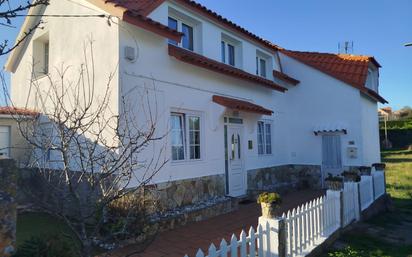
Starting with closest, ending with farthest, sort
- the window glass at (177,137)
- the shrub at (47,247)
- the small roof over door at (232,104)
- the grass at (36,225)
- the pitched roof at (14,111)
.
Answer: the shrub at (47,247), the pitched roof at (14,111), the grass at (36,225), the window glass at (177,137), the small roof over door at (232,104)

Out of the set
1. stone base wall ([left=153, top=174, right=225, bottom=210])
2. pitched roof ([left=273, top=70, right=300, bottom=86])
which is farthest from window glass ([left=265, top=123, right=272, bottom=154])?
stone base wall ([left=153, top=174, right=225, bottom=210])

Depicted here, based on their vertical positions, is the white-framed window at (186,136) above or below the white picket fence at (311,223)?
above

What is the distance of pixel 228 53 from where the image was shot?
42.7 feet

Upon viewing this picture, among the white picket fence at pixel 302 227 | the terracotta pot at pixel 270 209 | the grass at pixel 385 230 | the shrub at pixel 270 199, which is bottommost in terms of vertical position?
the grass at pixel 385 230

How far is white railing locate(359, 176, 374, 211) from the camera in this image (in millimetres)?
10328

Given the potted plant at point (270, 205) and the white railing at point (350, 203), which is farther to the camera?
the white railing at point (350, 203)

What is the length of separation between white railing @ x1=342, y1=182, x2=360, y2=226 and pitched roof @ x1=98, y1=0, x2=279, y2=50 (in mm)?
6871

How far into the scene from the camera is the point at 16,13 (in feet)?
8.36

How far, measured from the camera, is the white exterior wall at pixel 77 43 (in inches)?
328

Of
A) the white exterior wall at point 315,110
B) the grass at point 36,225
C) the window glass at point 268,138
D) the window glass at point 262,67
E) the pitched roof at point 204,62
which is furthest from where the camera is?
the window glass at point 262,67

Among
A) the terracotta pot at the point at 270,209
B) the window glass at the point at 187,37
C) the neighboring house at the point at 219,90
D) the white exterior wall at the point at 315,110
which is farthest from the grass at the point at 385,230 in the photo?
the window glass at the point at 187,37

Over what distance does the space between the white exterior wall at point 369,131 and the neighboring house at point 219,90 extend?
5 centimetres

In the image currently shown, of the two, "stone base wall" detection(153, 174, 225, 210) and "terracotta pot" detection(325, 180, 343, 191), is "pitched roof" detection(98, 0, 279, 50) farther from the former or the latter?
"terracotta pot" detection(325, 180, 343, 191)

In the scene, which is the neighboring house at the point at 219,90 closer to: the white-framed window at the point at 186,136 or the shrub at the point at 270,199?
the white-framed window at the point at 186,136
